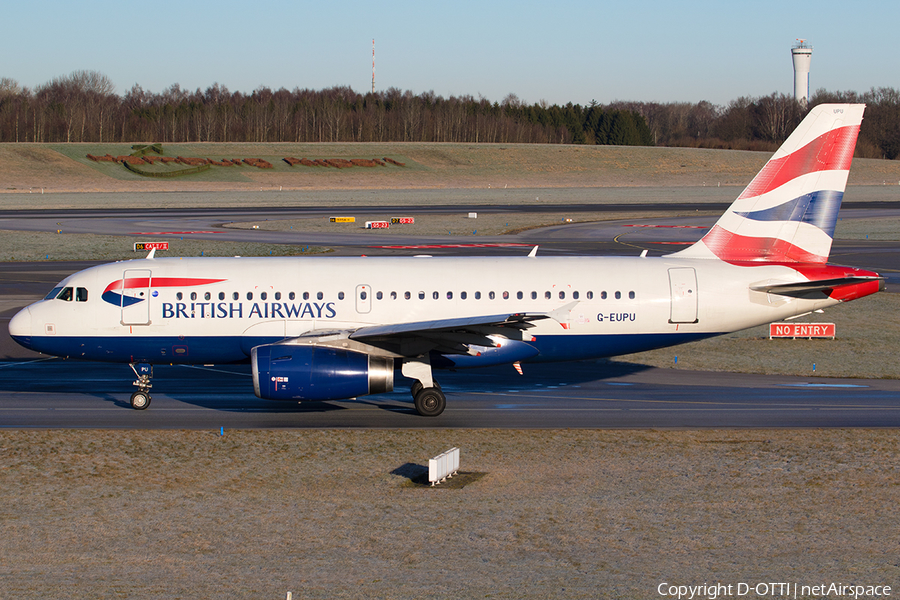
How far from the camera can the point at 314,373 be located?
2395 cm

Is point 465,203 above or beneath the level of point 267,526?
above

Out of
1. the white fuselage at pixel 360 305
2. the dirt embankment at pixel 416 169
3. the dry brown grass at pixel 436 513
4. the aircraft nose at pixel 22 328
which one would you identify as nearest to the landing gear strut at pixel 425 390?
the white fuselage at pixel 360 305

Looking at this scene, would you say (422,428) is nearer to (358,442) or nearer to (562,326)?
(358,442)

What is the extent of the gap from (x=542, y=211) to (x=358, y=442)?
265 feet

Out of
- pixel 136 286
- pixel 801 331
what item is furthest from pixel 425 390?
pixel 801 331

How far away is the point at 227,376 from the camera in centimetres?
3127

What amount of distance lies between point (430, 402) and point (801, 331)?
18.4 m

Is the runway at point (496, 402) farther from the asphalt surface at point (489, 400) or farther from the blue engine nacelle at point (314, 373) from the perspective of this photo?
the blue engine nacelle at point (314, 373)

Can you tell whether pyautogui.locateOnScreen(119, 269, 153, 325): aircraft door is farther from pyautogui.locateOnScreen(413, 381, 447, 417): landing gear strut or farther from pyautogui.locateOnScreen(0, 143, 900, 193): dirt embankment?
pyautogui.locateOnScreen(0, 143, 900, 193): dirt embankment

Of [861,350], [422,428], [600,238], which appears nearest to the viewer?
[422,428]

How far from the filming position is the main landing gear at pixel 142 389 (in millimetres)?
A: 26219

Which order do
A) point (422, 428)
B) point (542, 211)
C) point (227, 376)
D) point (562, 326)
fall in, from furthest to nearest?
point (542, 211), point (227, 376), point (562, 326), point (422, 428)

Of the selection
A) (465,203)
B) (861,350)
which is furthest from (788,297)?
(465,203)

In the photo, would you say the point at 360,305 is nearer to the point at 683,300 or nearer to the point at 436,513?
the point at 683,300
